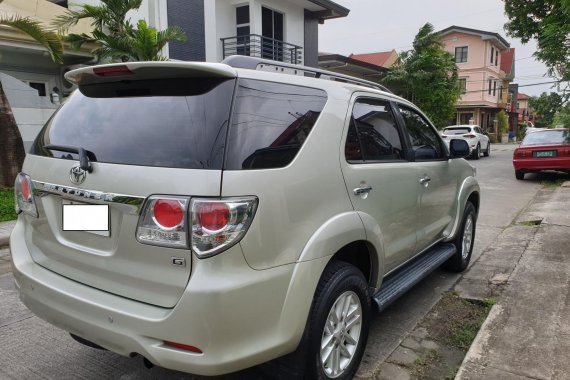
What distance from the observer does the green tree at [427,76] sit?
25.4 m

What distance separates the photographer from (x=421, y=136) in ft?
13.2

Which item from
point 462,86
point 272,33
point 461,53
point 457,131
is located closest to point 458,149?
point 272,33

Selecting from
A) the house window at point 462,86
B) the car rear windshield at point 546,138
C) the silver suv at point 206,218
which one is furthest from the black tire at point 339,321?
the house window at point 462,86

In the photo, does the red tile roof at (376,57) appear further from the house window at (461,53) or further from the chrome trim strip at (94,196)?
the chrome trim strip at (94,196)

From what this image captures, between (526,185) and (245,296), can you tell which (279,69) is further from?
(526,185)

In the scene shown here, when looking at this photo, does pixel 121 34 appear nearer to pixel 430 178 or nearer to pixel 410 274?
pixel 430 178

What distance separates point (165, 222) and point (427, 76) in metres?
25.6

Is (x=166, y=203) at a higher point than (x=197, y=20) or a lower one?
lower

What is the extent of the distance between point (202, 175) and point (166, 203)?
201 millimetres

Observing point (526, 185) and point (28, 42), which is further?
point (526, 185)

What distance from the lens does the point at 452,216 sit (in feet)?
14.7

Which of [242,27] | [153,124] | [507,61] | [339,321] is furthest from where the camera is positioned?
[507,61]

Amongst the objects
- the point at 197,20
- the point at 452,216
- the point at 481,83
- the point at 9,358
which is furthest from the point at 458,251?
the point at 481,83

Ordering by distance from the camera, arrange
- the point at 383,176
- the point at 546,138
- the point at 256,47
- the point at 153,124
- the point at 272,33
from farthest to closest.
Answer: the point at 272,33
the point at 256,47
the point at 546,138
the point at 383,176
the point at 153,124
